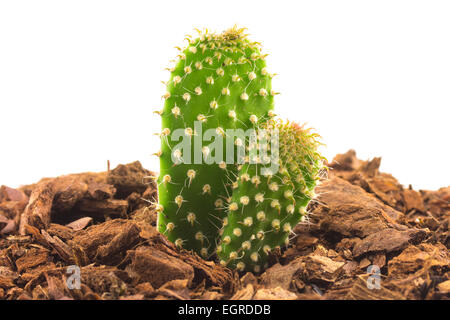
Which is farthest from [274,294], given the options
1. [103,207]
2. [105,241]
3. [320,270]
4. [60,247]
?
[103,207]

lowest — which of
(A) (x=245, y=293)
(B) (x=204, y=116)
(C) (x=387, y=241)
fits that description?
(A) (x=245, y=293)

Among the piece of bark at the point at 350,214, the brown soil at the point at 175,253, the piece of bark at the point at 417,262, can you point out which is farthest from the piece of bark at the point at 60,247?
the piece of bark at the point at 417,262

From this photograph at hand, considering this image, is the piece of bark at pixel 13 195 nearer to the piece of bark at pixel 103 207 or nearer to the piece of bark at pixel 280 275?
the piece of bark at pixel 103 207

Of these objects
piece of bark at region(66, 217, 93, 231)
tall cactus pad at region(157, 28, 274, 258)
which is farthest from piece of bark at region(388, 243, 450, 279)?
piece of bark at region(66, 217, 93, 231)

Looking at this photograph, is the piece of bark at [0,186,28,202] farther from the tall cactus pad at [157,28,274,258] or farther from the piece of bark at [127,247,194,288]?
the piece of bark at [127,247,194,288]

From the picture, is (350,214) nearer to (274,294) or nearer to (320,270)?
(320,270)
